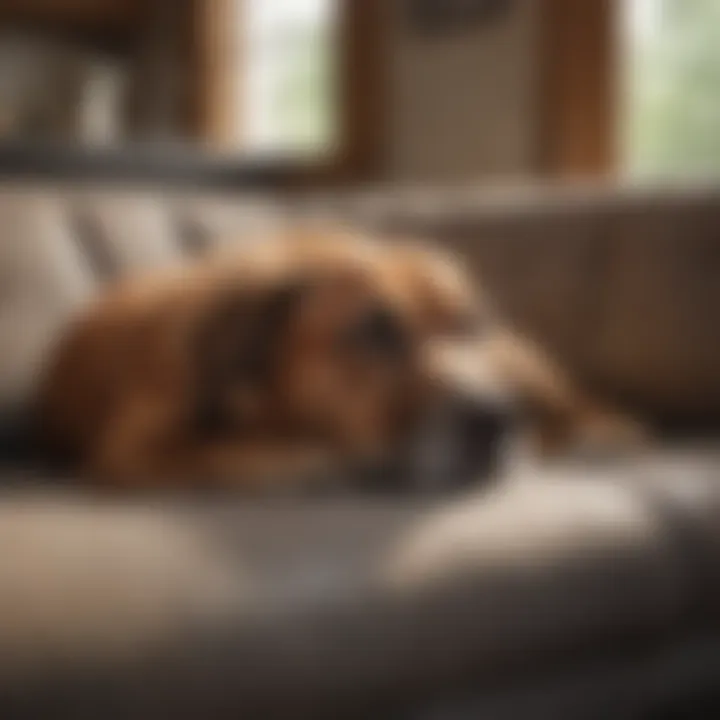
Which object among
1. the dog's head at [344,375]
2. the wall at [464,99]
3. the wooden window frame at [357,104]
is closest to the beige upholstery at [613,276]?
the dog's head at [344,375]

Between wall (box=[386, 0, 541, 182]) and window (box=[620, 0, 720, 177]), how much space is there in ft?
0.83

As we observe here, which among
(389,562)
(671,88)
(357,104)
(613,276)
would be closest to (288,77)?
(357,104)

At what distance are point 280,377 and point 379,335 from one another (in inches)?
5.4

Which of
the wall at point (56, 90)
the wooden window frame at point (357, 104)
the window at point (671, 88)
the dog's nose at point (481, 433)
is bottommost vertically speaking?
the dog's nose at point (481, 433)

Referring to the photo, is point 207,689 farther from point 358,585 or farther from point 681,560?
point 681,560

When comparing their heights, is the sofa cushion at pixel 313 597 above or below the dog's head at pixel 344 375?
below

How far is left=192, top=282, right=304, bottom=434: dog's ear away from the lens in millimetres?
1618

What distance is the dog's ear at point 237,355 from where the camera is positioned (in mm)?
1618

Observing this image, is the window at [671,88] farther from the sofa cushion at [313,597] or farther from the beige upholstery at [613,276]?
the sofa cushion at [313,597]

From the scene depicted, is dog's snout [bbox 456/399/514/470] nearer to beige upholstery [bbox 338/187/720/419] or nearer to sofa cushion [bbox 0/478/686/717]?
sofa cushion [bbox 0/478/686/717]

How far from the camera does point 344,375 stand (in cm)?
166

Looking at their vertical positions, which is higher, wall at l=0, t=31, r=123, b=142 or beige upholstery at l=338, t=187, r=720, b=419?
wall at l=0, t=31, r=123, b=142

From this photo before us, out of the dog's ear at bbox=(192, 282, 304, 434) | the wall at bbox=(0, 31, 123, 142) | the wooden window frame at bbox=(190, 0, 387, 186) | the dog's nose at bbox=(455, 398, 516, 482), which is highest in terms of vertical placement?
the wall at bbox=(0, 31, 123, 142)

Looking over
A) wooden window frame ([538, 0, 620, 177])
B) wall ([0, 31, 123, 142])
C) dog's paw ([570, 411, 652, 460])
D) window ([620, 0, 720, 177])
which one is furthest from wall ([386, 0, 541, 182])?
dog's paw ([570, 411, 652, 460])
